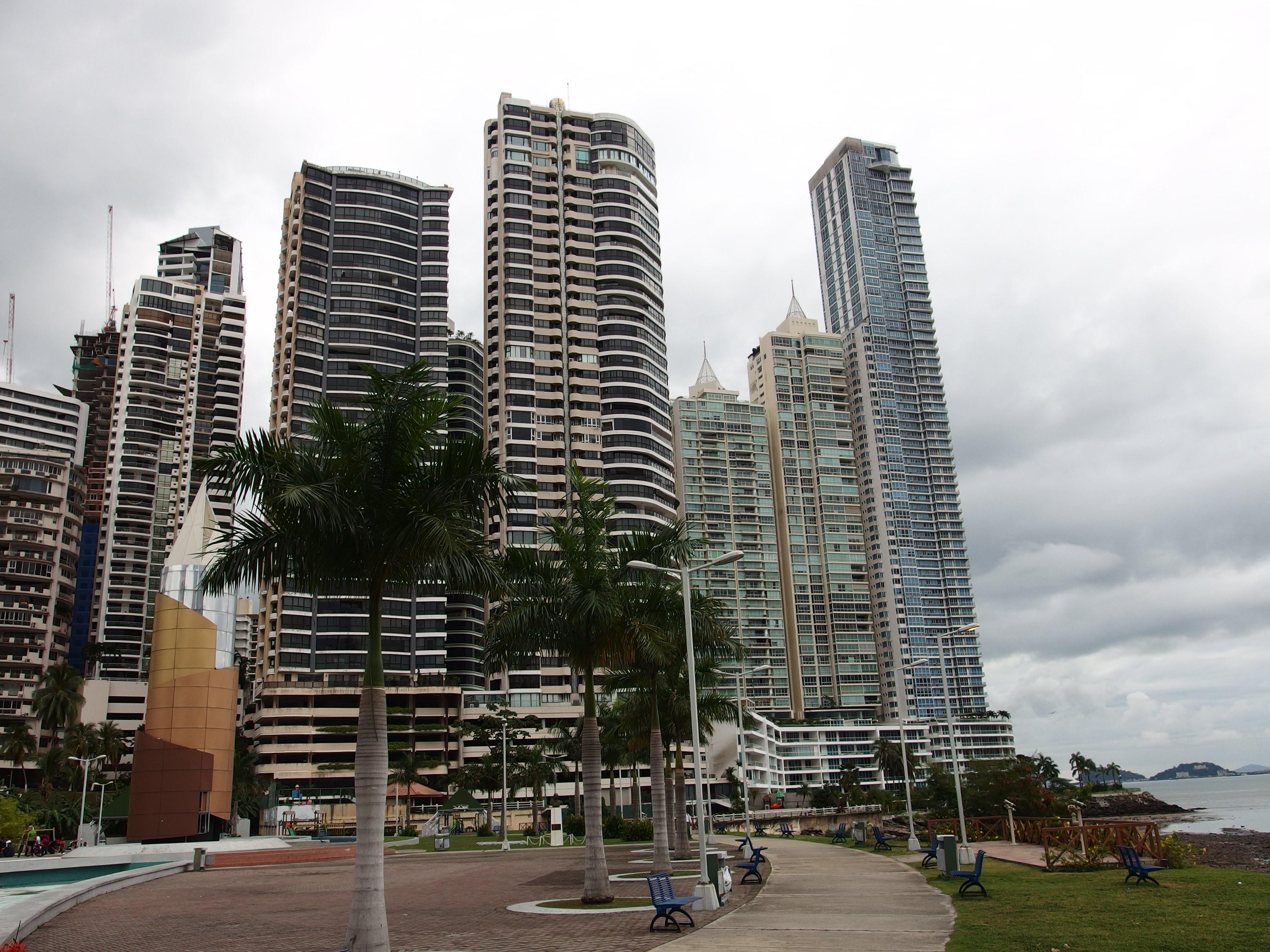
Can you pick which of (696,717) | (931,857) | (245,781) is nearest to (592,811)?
(696,717)

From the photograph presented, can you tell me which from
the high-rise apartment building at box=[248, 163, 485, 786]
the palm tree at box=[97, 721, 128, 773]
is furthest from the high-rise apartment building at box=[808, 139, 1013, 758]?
the palm tree at box=[97, 721, 128, 773]

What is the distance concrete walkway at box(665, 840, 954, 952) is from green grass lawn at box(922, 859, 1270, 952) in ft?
2.12

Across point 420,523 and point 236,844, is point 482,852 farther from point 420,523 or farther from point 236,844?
point 420,523

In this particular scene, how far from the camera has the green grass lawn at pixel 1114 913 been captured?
1305cm

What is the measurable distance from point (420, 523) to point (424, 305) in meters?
110

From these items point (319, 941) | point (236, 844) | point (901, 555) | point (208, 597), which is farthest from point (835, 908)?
point (901, 555)

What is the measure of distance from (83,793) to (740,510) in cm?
11257

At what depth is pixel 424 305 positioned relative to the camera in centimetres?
12012

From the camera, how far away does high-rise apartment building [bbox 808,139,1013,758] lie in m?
158

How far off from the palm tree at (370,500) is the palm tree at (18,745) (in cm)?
8393

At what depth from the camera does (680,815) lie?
36.2m

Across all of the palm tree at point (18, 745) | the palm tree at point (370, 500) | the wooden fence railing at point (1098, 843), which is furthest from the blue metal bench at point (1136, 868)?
the palm tree at point (18, 745)

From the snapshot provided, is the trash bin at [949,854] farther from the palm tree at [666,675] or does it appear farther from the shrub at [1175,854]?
the palm tree at [666,675]

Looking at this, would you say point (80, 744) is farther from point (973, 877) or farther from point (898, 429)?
point (898, 429)
